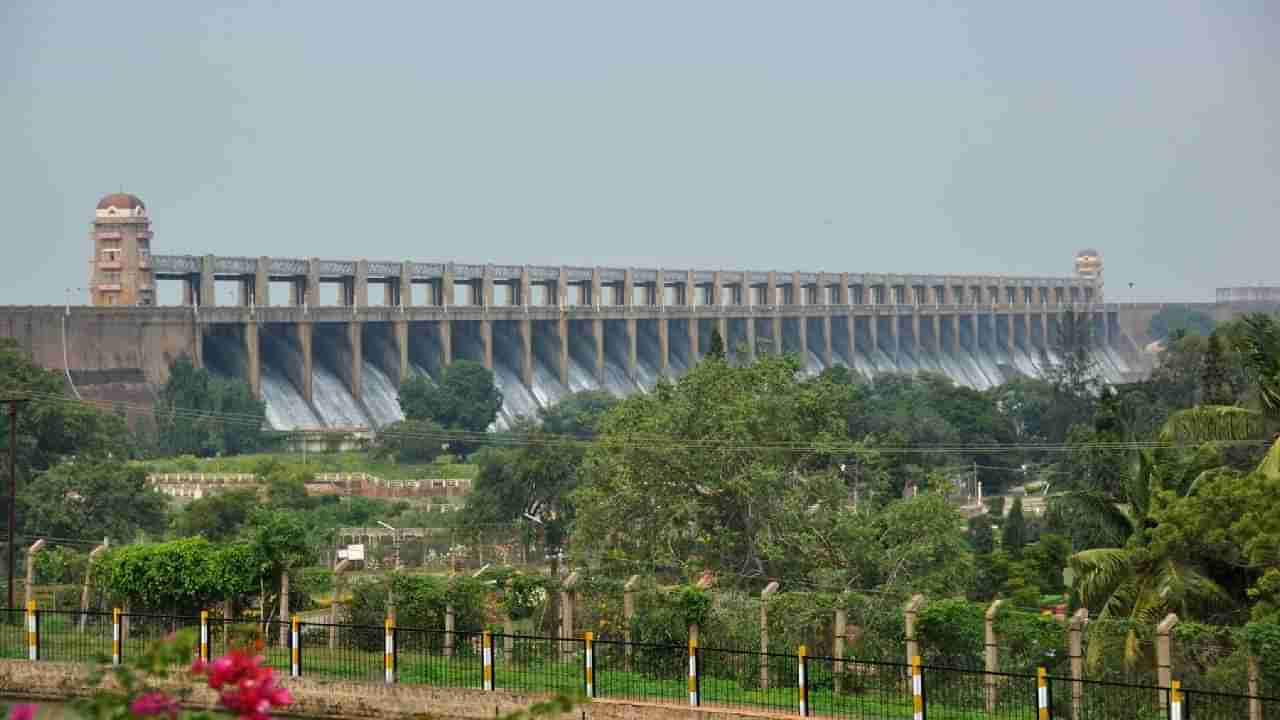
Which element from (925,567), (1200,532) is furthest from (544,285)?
(1200,532)

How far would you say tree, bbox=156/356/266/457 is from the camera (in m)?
72.4

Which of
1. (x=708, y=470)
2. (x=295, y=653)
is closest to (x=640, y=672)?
(x=295, y=653)

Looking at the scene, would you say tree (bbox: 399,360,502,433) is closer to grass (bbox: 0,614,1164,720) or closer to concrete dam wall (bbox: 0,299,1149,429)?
concrete dam wall (bbox: 0,299,1149,429)

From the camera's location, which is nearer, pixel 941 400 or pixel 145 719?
pixel 145 719

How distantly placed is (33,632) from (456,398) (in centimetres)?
5979

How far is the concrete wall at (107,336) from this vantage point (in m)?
70.0

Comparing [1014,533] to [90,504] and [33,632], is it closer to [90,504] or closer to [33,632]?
[90,504]

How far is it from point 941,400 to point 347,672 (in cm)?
6021

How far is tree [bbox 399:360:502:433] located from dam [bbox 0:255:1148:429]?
2336mm

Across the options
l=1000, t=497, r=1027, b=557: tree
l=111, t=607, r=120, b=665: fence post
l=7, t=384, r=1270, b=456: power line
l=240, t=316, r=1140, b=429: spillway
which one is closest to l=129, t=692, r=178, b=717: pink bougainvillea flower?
l=111, t=607, r=120, b=665: fence post

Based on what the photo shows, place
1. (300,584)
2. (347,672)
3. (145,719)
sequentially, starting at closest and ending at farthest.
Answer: (145,719), (347,672), (300,584)

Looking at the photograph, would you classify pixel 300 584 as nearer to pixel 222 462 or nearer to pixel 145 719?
pixel 145 719

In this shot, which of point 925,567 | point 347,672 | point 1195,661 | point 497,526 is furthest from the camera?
point 497,526

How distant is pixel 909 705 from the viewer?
22219mm
